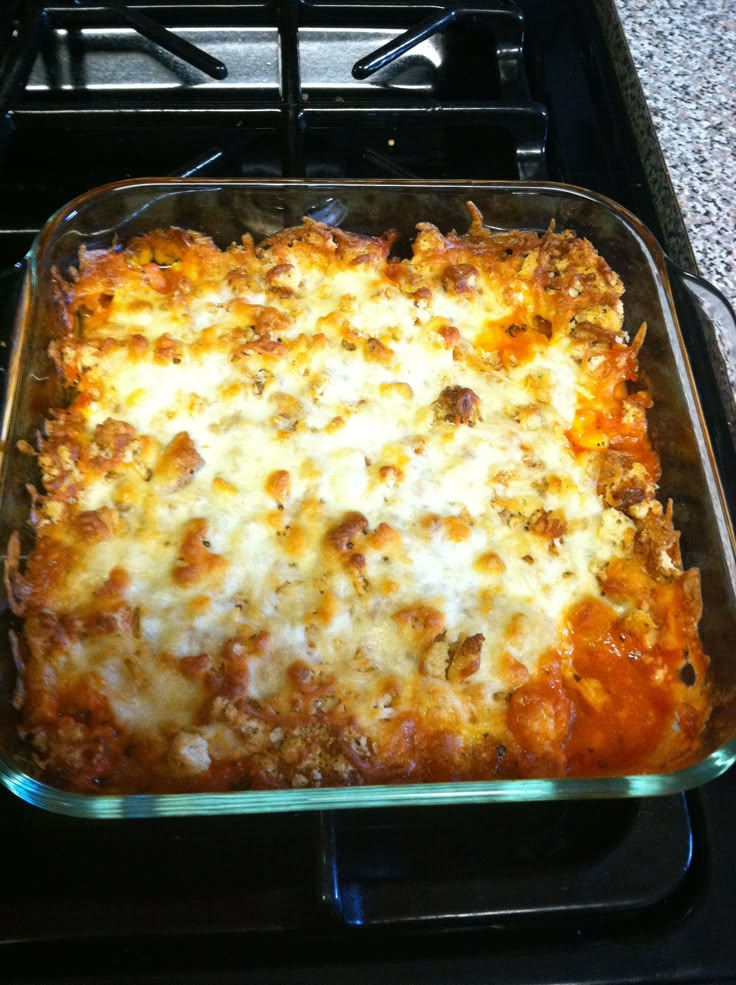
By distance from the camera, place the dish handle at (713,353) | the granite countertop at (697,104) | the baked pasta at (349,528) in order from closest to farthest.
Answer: the baked pasta at (349,528) → the dish handle at (713,353) → the granite countertop at (697,104)

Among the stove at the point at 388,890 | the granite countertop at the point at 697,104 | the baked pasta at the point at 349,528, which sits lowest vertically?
the stove at the point at 388,890

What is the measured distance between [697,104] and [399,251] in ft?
2.24

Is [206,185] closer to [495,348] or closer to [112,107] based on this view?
[112,107]

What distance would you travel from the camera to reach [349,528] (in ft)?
3.60

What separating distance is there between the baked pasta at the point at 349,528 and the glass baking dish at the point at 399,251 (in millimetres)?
28

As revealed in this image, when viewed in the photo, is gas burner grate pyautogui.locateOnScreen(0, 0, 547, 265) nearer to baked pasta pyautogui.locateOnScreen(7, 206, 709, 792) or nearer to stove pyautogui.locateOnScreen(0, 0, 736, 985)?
stove pyautogui.locateOnScreen(0, 0, 736, 985)

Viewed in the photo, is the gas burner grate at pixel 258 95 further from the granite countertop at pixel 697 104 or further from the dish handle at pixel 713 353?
the dish handle at pixel 713 353

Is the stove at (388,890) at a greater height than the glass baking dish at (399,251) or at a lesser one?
lesser

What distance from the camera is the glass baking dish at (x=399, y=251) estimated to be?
859 mm

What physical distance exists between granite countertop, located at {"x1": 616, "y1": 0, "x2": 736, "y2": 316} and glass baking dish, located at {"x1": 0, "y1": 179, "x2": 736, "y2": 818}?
210mm

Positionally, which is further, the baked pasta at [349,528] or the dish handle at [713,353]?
the dish handle at [713,353]

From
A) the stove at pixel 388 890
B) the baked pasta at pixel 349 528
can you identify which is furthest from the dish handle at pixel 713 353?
the baked pasta at pixel 349 528

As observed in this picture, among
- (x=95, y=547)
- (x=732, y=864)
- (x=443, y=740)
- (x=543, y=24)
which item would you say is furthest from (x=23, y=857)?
(x=543, y=24)

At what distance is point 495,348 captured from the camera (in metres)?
1.31
